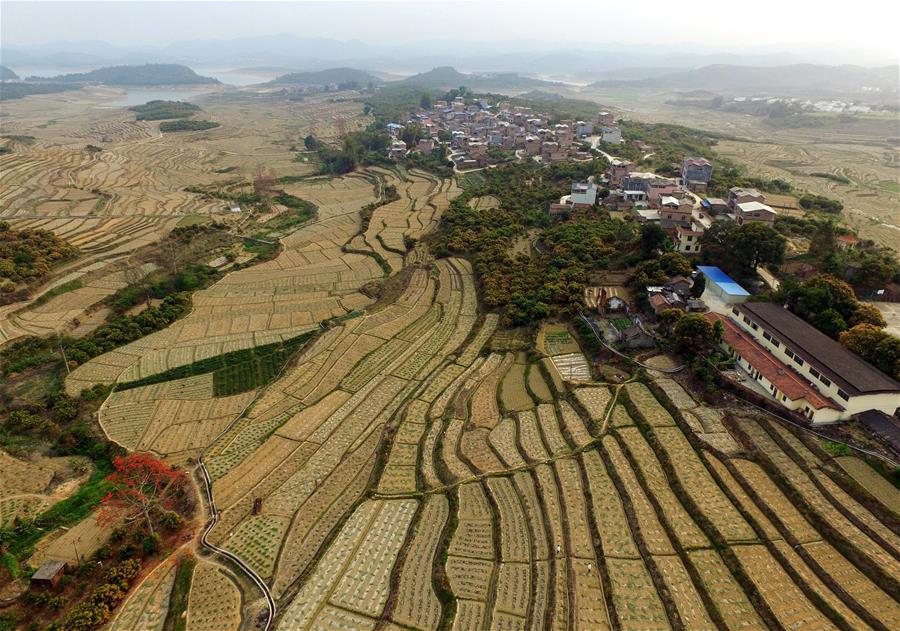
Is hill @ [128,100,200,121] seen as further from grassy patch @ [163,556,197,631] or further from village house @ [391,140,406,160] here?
grassy patch @ [163,556,197,631]

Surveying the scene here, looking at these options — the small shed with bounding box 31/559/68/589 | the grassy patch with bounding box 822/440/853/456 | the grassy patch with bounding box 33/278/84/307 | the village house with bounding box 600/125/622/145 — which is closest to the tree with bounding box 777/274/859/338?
the grassy patch with bounding box 822/440/853/456

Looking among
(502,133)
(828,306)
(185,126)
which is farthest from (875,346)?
(185,126)

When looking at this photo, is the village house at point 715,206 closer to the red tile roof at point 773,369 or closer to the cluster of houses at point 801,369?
the cluster of houses at point 801,369

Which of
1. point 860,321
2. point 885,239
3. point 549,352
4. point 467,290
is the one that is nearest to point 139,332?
point 467,290

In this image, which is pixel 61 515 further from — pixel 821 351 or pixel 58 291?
pixel 821 351

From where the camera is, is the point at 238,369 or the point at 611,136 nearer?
the point at 238,369

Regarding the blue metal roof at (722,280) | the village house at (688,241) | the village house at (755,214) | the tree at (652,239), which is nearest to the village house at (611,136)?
the village house at (755,214)
